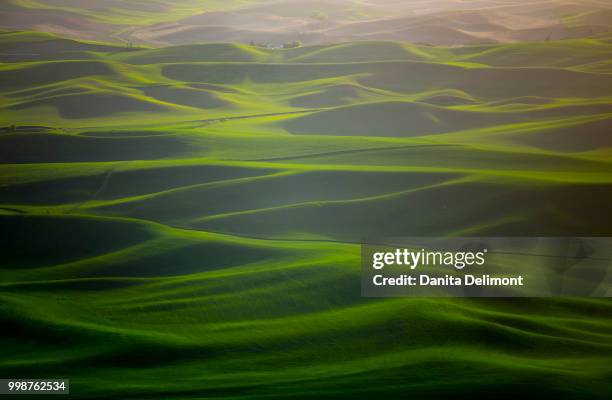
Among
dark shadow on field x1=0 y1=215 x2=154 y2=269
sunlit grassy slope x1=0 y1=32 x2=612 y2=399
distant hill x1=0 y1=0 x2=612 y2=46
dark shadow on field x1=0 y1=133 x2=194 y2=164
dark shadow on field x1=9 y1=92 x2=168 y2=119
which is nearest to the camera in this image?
sunlit grassy slope x1=0 y1=32 x2=612 y2=399

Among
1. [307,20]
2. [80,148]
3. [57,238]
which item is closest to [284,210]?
[57,238]

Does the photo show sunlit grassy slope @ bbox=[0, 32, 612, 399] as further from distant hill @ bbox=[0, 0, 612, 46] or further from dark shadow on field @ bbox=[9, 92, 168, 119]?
distant hill @ bbox=[0, 0, 612, 46]

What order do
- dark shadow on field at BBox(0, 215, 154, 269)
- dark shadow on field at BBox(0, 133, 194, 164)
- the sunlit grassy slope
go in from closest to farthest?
1. the sunlit grassy slope
2. dark shadow on field at BBox(0, 215, 154, 269)
3. dark shadow on field at BBox(0, 133, 194, 164)

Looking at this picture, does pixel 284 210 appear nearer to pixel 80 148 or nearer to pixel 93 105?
pixel 80 148

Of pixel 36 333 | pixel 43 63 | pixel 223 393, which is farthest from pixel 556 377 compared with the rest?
pixel 43 63

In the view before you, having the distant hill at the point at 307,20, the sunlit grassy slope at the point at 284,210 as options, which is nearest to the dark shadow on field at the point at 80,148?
the sunlit grassy slope at the point at 284,210

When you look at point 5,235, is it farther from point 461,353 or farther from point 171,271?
point 461,353

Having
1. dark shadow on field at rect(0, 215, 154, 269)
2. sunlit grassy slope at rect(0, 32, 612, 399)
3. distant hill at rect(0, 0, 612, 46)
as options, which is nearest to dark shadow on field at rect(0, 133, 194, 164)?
sunlit grassy slope at rect(0, 32, 612, 399)

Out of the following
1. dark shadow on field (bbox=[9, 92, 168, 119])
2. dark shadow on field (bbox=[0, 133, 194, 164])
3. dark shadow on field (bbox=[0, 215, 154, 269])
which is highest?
dark shadow on field (bbox=[9, 92, 168, 119])

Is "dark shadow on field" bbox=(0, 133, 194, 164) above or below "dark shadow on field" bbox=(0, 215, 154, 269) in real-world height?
above
